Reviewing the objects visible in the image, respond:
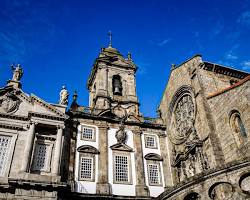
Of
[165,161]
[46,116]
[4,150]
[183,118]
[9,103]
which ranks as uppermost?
[9,103]

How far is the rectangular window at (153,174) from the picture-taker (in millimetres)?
22019

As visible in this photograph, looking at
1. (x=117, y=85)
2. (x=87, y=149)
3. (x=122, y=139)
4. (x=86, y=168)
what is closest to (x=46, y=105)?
(x=87, y=149)

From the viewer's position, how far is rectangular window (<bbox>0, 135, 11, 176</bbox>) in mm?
18781

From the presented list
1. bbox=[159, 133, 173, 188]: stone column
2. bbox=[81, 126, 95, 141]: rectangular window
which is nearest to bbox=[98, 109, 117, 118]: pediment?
bbox=[81, 126, 95, 141]: rectangular window

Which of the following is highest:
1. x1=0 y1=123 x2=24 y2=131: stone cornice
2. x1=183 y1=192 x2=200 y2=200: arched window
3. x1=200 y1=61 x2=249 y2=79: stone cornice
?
x1=200 y1=61 x2=249 y2=79: stone cornice

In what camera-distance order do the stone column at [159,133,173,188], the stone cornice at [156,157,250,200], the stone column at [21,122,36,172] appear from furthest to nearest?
the stone column at [159,133,173,188] < the stone column at [21,122,36,172] < the stone cornice at [156,157,250,200]

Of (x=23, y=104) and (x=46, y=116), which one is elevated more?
(x=23, y=104)

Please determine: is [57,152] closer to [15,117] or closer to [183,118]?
[15,117]

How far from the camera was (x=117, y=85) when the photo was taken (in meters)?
28.8

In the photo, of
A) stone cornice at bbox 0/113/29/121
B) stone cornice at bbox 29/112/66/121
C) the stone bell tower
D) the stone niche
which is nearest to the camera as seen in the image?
the stone niche

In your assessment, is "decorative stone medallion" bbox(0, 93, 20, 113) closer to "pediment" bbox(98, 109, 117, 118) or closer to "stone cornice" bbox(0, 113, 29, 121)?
"stone cornice" bbox(0, 113, 29, 121)

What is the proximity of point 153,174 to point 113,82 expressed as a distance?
1073 cm

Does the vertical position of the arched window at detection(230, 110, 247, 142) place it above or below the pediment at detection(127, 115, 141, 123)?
below

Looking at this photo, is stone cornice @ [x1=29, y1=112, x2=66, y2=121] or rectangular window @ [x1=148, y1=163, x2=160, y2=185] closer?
stone cornice @ [x1=29, y1=112, x2=66, y2=121]
